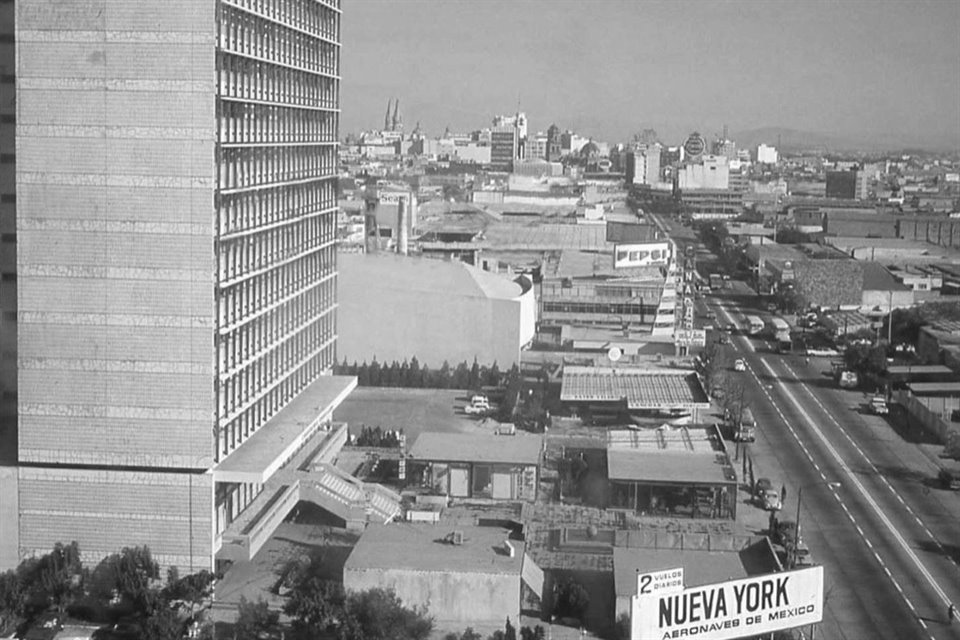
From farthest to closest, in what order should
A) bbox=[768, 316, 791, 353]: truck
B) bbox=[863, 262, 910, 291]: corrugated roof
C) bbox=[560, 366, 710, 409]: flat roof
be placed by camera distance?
1. bbox=[863, 262, 910, 291]: corrugated roof
2. bbox=[768, 316, 791, 353]: truck
3. bbox=[560, 366, 710, 409]: flat roof

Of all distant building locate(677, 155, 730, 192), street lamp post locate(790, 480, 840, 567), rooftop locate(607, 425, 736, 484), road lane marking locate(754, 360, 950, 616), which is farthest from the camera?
distant building locate(677, 155, 730, 192)

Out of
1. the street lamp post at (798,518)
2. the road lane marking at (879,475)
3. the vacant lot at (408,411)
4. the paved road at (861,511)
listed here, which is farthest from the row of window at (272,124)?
the road lane marking at (879,475)

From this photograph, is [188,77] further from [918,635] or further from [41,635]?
[918,635]

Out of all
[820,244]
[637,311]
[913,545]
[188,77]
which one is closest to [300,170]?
[188,77]

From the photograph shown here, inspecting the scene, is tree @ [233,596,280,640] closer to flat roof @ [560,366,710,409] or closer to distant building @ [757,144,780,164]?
flat roof @ [560,366,710,409]

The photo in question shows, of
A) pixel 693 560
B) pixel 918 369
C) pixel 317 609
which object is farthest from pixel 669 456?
pixel 918 369

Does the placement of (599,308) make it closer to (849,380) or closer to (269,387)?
(849,380)

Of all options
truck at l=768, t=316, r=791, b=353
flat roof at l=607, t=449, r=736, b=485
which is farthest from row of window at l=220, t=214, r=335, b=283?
truck at l=768, t=316, r=791, b=353
